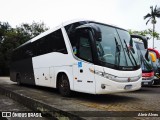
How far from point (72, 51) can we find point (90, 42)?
3.90 feet

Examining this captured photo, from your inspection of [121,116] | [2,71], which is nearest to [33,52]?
[121,116]

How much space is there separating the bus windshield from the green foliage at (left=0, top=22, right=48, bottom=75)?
39.1 meters

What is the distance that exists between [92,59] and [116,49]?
36.0 inches

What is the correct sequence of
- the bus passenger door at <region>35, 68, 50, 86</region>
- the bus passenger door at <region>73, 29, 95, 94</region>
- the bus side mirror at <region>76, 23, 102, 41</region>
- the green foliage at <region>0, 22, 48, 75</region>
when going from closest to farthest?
the bus side mirror at <region>76, 23, 102, 41</region> → the bus passenger door at <region>73, 29, 95, 94</region> → the bus passenger door at <region>35, 68, 50, 86</region> → the green foliage at <region>0, 22, 48, 75</region>

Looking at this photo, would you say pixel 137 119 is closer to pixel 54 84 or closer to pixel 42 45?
pixel 54 84

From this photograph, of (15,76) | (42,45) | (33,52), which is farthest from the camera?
(15,76)

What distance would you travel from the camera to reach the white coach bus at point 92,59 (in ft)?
23.3

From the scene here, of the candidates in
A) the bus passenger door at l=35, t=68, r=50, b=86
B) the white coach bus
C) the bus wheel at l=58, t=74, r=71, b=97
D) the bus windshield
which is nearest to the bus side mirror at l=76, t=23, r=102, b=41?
the white coach bus

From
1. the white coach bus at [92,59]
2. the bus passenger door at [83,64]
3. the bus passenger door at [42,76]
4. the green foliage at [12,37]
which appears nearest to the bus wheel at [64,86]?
the white coach bus at [92,59]

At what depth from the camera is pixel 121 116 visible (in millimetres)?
4988

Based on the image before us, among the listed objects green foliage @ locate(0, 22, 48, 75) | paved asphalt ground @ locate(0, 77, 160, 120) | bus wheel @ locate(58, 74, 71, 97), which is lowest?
paved asphalt ground @ locate(0, 77, 160, 120)

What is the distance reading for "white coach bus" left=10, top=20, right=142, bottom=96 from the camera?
7105 millimetres

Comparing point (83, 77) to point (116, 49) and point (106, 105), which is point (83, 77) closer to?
point (106, 105)

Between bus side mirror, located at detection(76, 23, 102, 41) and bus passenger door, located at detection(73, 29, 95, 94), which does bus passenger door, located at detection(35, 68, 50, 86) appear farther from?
bus side mirror, located at detection(76, 23, 102, 41)
